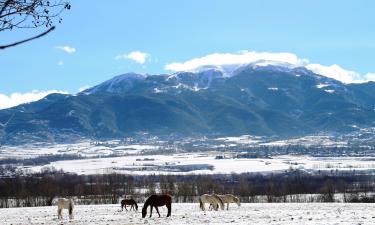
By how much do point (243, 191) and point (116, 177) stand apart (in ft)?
150

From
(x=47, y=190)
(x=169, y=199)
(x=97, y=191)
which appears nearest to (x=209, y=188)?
(x=97, y=191)

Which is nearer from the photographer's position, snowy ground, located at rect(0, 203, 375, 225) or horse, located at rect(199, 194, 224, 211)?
snowy ground, located at rect(0, 203, 375, 225)

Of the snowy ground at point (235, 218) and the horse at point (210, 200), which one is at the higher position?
the horse at point (210, 200)

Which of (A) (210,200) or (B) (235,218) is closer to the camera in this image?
(B) (235,218)

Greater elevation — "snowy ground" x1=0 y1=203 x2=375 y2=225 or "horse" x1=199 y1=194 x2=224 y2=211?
"horse" x1=199 y1=194 x2=224 y2=211

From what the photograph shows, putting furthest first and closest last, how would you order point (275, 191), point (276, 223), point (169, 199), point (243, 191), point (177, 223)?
point (275, 191), point (243, 191), point (169, 199), point (177, 223), point (276, 223)

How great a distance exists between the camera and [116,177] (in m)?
148

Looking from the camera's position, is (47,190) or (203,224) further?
(47,190)

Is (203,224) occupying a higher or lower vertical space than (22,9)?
lower

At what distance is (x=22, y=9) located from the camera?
1144cm

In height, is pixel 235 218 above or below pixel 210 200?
below

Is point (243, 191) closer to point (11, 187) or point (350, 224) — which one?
point (11, 187)

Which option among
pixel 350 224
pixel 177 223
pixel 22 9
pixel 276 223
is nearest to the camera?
pixel 22 9

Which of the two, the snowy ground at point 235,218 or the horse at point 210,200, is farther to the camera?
the horse at point 210,200
